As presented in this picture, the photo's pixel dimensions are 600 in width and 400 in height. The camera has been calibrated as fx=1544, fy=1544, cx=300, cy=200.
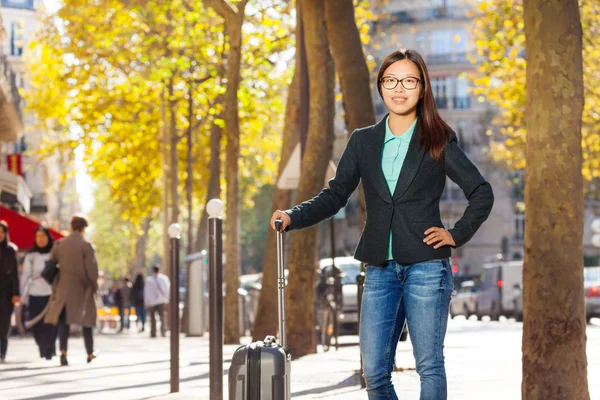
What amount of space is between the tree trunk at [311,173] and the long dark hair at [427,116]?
35.9ft

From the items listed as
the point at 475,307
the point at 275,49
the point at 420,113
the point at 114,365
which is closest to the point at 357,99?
the point at 114,365

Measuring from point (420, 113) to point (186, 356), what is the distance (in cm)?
1470

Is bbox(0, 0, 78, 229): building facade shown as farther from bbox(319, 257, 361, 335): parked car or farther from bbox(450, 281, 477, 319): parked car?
bbox(319, 257, 361, 335): parked car

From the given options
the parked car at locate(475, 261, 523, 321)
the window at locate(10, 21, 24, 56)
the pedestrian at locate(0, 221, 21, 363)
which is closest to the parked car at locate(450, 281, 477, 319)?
the parked car at locate(475, 261, 523, 321)

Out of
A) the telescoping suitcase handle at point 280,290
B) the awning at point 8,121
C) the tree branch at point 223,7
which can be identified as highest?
the tree branch at point 223,7

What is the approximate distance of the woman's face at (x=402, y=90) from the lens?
6.82m

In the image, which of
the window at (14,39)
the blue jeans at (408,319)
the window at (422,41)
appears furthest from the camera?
the window at (422,41)

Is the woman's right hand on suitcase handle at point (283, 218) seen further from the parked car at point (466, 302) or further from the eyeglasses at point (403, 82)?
the parked car at point (466, 302)

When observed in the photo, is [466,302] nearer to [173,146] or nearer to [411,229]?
[173,146]

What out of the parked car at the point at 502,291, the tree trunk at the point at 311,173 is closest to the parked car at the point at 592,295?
the parked car at the point at 502,291

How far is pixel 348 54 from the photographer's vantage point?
646 inches

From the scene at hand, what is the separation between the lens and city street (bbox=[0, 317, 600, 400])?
41.4 ft

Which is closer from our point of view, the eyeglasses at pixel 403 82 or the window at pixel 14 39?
the eyeglasses at pixel 403 82

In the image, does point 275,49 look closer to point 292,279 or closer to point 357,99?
point 292,279
